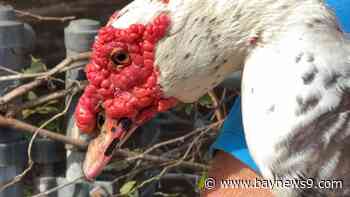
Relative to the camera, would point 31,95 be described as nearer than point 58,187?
No

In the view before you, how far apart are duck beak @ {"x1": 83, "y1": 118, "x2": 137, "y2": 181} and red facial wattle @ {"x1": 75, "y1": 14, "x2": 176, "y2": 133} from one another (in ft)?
0.05

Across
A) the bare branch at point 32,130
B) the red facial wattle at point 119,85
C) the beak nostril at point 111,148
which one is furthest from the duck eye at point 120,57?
the bare branch at point 32,130

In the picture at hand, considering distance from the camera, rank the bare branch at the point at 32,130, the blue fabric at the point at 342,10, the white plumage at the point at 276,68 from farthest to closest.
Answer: the bare branch at the point at 32,130 → the blue fabric at the point at 342,10 → the white plumage at the point at 276,68

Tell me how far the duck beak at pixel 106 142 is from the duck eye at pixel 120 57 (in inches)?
3.6

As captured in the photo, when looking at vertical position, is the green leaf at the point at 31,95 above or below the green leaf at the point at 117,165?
above

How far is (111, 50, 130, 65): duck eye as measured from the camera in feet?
4.14

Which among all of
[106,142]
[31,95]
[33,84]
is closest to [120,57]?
[106,142]

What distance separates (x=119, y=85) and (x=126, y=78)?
0.05 feet

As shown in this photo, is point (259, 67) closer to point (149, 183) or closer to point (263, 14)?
point (263, 14)

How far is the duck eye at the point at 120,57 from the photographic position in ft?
4.14

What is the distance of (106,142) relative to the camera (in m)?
1.32

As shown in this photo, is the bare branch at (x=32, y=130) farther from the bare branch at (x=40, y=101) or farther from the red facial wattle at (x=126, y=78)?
the red facial wattle at (x=126, y=78)

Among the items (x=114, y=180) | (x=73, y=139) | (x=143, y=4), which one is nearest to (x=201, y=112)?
(x=114, y=180)

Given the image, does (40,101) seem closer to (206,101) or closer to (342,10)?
(206,101)
